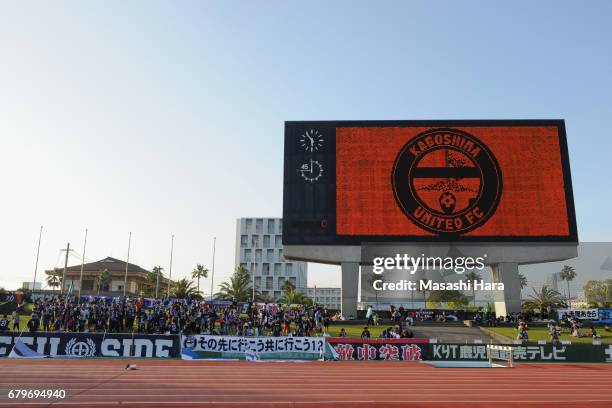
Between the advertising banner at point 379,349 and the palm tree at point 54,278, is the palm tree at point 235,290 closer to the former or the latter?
the palm tree at point 54,278

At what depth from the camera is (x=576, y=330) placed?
122 ft

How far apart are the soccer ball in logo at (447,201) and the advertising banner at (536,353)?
599 inches

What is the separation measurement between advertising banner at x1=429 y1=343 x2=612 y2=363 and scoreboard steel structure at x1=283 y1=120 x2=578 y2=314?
13.7 m

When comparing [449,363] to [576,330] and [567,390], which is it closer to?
[567,390]

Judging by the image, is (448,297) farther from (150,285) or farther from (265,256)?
(265,256)

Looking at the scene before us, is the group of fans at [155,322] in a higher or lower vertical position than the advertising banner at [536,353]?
higher

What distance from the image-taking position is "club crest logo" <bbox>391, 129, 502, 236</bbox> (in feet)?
139

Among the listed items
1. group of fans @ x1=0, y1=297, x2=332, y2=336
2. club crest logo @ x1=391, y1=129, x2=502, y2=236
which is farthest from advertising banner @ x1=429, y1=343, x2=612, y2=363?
club crest logo @ x1=391, y1=129, x2=502, y2=236

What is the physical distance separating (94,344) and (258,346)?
341 inches

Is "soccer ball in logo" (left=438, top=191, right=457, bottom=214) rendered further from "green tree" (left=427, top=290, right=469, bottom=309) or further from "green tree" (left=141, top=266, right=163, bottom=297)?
"green tree" (left=141, top=266, right=163, bottom=297)

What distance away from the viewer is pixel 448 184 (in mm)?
42688

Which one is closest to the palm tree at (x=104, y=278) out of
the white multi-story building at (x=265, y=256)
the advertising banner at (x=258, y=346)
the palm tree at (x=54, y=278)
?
the palm tree at (x=54, y=278)

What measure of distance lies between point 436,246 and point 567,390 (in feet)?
76.6

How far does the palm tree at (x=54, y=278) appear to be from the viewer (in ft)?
340
